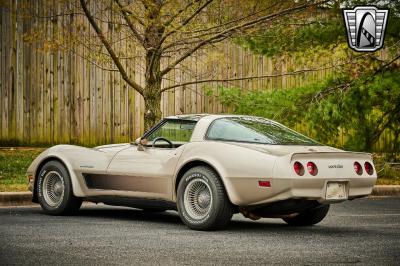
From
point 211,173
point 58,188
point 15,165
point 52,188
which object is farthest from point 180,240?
point 15,165

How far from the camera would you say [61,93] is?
17500mm

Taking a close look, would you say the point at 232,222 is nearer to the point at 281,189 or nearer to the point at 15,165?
the point at 281,189

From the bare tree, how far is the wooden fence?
77.1 inches

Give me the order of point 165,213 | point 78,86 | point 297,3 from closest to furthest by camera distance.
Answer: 1. point 165,213
2. point 297,3
3. point 78,86

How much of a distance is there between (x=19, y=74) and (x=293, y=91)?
5422 mm

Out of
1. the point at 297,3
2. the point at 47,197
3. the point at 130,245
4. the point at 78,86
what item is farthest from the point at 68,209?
the point at 78,86

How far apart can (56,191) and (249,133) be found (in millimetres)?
2733

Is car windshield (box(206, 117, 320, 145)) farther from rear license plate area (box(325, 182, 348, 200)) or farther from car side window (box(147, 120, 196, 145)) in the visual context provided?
rear license plate area (box(325, 182, 348, 200))

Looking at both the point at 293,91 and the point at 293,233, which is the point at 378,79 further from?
the point at 293,233

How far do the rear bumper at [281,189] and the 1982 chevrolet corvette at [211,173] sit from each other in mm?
10

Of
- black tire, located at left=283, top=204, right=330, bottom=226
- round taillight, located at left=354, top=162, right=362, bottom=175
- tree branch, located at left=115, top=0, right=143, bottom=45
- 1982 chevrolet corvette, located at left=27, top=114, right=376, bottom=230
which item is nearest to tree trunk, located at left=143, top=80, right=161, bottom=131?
tree branch, located at left=115, top=0, right=143, bottom=45

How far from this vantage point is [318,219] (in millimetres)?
10375

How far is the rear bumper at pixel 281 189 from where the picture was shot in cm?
888

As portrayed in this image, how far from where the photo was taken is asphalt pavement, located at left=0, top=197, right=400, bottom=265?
24.3 ft
